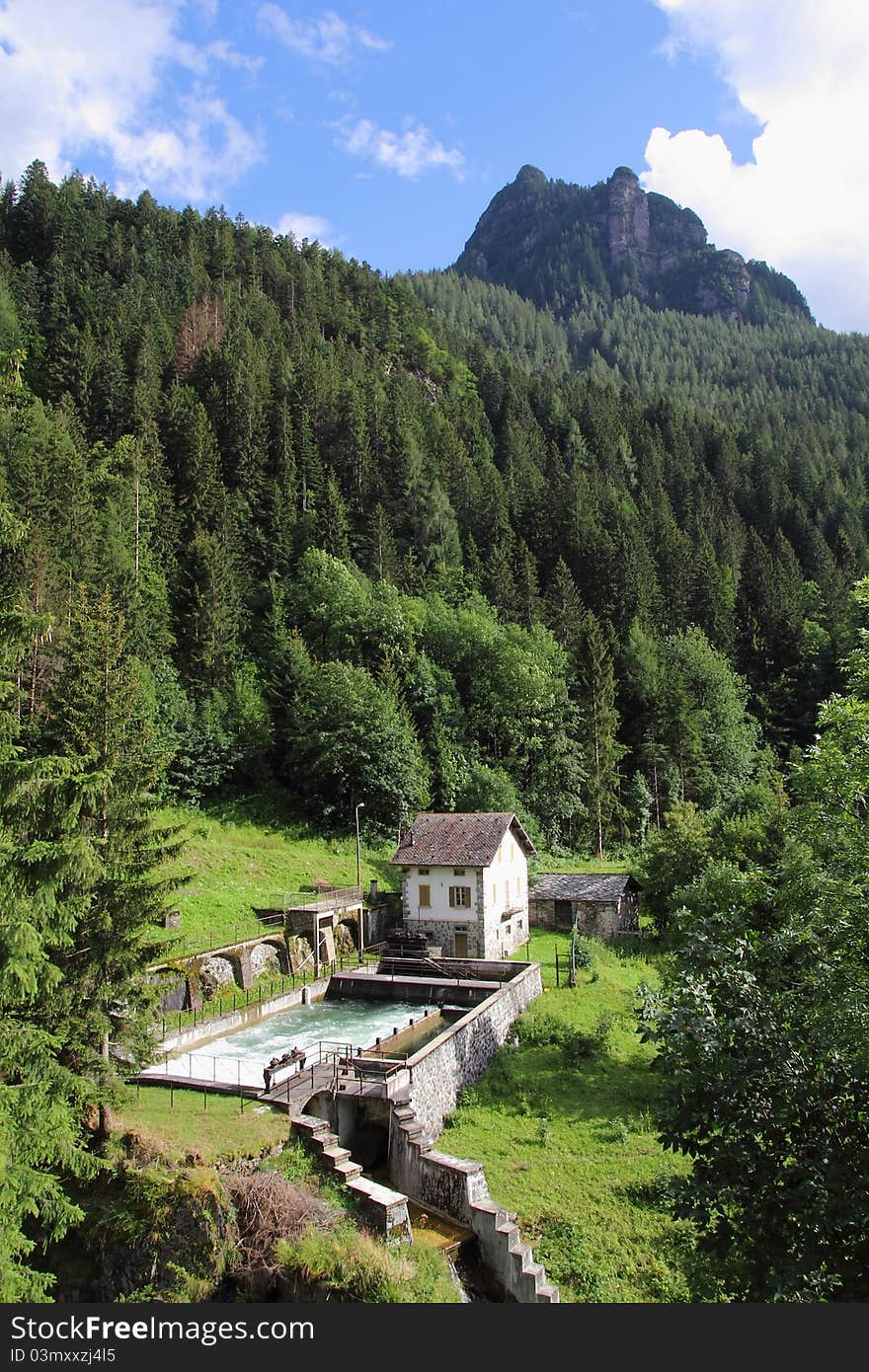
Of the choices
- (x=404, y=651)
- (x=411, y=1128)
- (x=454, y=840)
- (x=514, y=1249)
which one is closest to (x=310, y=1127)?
(x=411, y=1128)

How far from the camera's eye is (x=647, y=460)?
4006 inches

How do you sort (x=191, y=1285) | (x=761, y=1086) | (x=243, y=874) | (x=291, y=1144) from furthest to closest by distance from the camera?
(x=243, y=874)
(x=291, y=1144)
(x=191, y=1285)
(x=761, y=1086)

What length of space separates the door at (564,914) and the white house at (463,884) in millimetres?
3285

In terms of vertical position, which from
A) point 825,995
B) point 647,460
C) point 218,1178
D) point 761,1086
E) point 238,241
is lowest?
point 218,1178

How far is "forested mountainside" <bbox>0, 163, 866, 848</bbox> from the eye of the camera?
5247 centimetres

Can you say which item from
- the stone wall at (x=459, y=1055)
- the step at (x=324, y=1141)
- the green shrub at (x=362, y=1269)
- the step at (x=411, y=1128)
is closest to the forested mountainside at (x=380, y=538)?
the stone wall at (x=459, y=1055)

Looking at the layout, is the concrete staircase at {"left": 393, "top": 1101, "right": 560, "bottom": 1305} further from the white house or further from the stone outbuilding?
the stone outbuilding

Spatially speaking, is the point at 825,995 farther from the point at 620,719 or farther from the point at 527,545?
the point at 527,545

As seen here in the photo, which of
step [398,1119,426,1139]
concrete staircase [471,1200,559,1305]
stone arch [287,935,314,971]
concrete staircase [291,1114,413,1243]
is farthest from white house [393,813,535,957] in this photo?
concrete staircase [471,1200,559,1305]

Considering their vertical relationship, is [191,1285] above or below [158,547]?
below

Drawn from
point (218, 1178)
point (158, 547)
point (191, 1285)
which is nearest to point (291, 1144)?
point (218, 1178)

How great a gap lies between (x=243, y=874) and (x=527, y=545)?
5131cm

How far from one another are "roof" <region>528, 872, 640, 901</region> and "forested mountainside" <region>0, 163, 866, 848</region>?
376 inches

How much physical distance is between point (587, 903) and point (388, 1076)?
22214mm
